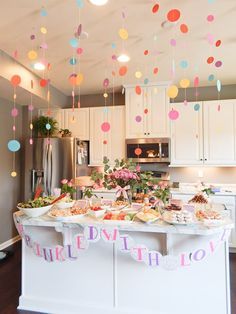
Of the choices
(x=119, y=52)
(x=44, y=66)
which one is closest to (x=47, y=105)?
(x=44, y=66)

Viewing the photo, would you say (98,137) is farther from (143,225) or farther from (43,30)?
(143,225)

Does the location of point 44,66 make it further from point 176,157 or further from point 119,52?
point 176,157

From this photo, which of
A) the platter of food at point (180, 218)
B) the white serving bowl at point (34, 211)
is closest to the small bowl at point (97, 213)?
the white serving bowl at point (34, 211)

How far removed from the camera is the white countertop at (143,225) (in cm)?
175

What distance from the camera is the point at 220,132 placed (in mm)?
3873

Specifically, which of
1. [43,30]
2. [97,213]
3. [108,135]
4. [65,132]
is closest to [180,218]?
[97,213]

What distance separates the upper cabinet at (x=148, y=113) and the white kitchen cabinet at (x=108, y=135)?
0.17 meters

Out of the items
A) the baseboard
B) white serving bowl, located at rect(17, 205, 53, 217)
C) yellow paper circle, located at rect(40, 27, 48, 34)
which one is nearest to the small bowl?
white serving bowl, located at rect(17, 205, 53, 217)

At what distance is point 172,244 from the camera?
6.45ft

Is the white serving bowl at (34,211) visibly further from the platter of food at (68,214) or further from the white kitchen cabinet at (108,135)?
the white kitchen cabinet at (108,135)

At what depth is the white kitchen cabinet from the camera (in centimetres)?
419

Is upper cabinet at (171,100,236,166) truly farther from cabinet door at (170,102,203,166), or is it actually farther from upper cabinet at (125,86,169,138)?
upper cabinet at (125,86,169,138)

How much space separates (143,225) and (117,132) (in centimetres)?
256

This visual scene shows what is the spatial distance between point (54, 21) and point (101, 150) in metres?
2.33
